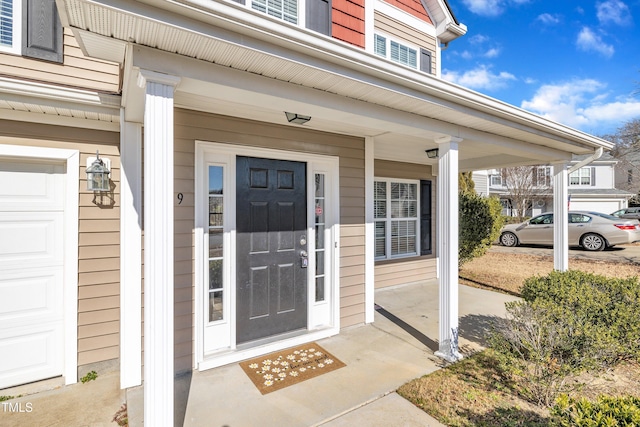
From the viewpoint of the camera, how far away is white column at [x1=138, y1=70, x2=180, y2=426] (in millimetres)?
1797

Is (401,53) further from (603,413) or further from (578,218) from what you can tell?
(578,218)

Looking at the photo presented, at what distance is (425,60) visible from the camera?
5.71 m

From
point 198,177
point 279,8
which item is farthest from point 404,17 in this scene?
point 198,177

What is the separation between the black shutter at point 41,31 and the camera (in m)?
2.64

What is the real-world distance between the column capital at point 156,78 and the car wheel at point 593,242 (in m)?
12.7

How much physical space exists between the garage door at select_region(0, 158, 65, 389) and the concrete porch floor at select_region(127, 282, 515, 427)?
949 mm

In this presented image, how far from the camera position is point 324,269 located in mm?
3811

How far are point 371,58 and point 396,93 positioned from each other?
40 centimetres

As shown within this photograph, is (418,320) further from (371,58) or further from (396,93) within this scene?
(371,58)

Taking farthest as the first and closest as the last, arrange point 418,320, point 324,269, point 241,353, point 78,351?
point 418,320
point 324,269
point 241,353
point 78,351

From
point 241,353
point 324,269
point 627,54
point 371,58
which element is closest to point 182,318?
point 241,353

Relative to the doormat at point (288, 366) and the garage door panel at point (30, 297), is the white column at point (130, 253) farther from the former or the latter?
the doormat at point (288, 366)

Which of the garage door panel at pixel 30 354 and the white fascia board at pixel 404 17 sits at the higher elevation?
the white fascia board at pixel 404 17

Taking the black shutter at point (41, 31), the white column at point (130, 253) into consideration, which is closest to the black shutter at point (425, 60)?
the white column at point (130, 253)
